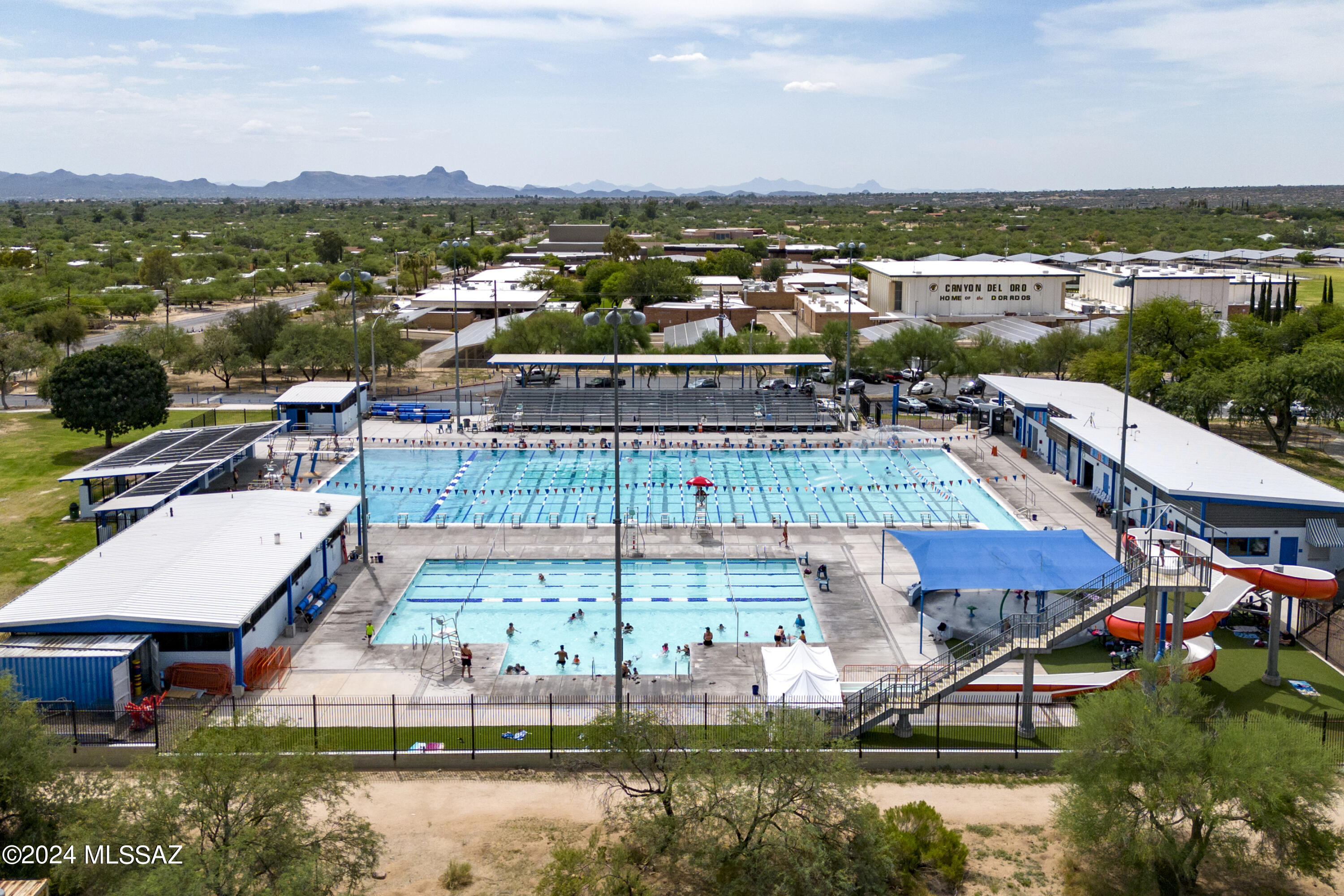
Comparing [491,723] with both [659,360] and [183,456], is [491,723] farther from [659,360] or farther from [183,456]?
[659,360]

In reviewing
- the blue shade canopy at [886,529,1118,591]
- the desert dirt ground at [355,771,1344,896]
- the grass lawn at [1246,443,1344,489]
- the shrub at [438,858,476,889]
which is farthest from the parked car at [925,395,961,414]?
the shrub at [438,858,476,889]

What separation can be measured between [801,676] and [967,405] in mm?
38481

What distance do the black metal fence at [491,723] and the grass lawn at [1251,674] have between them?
0.92 meters

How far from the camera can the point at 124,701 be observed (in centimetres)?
2197

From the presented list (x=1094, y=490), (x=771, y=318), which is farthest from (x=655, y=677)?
(x=771, y=318)

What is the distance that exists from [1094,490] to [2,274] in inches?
3964

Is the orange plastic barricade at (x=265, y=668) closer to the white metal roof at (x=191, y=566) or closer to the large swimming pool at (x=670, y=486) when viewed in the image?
the white metal roof at (x=191, y=566)

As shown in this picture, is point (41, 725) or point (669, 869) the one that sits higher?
point (41, 725)

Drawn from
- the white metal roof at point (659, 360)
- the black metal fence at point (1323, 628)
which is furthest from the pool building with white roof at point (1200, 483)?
the white metal roof at point (659, 360)

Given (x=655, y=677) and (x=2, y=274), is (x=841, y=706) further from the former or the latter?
(x=2, y=274)

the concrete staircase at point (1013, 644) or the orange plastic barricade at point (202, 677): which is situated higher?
the concrete staircase at point (1013, 644)

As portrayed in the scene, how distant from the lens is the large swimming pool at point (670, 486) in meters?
38.8

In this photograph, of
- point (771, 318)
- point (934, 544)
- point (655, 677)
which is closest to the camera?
point (655, 677)

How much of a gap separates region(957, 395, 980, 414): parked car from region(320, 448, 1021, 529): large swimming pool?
817 centimetres
